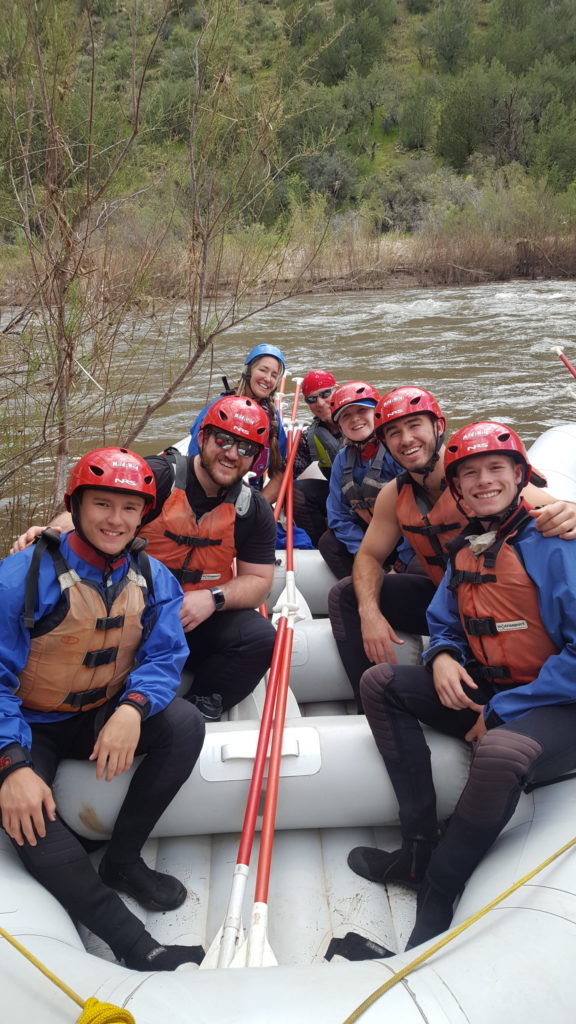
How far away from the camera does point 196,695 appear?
254cm

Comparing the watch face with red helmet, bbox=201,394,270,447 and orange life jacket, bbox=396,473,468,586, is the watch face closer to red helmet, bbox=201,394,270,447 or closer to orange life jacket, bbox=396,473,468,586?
red helmet, bbox=201,394,270,447

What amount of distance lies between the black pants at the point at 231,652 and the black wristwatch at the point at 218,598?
0.26 ft

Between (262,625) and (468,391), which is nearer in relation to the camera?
(262,625)

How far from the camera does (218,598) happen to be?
98.0 inches

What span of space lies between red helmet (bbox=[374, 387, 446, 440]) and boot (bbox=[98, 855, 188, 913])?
1.53m

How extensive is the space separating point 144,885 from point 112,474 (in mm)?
1071

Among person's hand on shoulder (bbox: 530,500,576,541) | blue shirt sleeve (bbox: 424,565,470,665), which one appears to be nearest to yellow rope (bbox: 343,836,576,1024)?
blue shirt sleeve (bbox: 424,565,470,665)

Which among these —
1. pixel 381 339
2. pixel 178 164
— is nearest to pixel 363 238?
pixel 381 339

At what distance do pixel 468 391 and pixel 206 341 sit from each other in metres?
6.21

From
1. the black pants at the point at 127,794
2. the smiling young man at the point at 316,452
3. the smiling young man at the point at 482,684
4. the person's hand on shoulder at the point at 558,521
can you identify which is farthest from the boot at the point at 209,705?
the smiling young man at the point at 316,452

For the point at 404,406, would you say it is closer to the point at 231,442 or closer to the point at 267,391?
the point at 231,442

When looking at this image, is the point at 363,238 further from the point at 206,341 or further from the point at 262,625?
the point at 262,625

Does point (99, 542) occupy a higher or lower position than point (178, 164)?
lower

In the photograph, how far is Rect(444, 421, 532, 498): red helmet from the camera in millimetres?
1903
